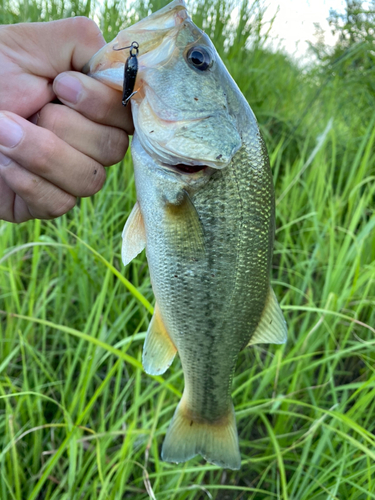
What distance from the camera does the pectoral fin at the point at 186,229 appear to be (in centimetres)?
108

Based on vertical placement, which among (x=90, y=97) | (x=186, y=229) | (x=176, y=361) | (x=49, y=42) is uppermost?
(x=49, y=42)

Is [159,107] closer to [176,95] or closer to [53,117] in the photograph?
[176,95]

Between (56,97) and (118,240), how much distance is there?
1.05 metres

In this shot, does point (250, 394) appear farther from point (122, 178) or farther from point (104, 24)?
point (104, 24)

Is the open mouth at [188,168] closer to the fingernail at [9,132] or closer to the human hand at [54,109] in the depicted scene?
the human hand at [54,109]

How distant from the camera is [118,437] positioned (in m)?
1.66

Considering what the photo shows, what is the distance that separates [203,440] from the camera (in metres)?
1.35

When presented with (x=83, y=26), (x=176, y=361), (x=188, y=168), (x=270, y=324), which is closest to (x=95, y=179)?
(x=188, y=168)

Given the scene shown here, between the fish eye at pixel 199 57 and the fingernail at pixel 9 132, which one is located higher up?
the fish eye at pixel 199 57

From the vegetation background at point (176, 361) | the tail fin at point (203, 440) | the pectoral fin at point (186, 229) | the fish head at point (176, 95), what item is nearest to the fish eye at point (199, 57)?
the fish head at point (176, 95)

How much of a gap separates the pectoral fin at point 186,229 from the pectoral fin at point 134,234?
0.37 ft

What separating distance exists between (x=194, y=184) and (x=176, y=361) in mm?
1019

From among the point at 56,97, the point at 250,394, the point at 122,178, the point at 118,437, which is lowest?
the point at 118,437

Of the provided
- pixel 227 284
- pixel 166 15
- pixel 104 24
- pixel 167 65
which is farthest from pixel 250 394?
pixel 104 24
